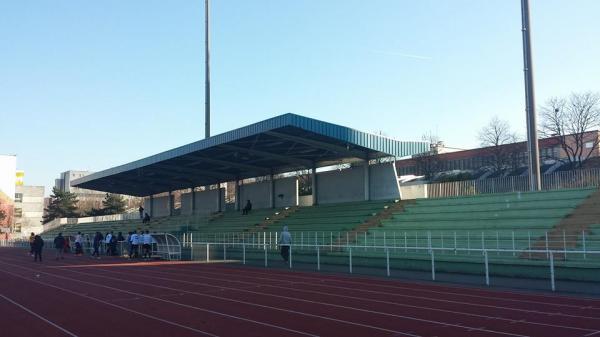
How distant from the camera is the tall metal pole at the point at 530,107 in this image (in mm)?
25734

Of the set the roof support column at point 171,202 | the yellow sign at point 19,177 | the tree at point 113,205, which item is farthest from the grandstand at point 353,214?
the yellow sign at point 19,177

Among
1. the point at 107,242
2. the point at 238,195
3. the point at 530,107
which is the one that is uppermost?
the point at 530,107

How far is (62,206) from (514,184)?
79.3 meters

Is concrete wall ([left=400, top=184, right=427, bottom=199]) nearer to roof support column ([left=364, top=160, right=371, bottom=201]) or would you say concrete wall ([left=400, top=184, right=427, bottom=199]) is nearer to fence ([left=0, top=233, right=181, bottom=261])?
roof support column ([left=364, top=160, right=371, bottom=201])

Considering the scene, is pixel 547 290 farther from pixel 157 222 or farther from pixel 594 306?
pixel 157 222

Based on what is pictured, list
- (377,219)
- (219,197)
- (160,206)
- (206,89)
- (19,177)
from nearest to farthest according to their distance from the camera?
(377,219) < (206,89) < (219,197) < (160,206) < (19,177)

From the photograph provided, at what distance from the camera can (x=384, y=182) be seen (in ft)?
103

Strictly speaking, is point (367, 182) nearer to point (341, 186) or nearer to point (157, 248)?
point (341, 186)

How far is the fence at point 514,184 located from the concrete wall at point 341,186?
400 cm

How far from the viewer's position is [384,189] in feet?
103

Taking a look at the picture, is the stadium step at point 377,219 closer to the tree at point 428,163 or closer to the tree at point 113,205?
the tree at point 428,163

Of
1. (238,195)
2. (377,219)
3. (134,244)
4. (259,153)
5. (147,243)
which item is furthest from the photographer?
(238,195)

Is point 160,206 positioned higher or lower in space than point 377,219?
higher

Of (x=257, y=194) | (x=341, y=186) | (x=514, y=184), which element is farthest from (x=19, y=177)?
(x=514, y=184)
